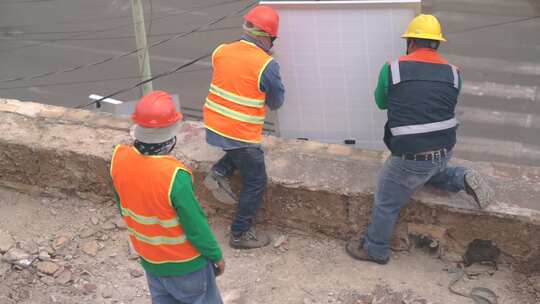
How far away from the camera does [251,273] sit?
208 inches

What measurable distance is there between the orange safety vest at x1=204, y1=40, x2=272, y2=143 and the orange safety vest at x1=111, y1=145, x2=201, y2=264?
1406 mm

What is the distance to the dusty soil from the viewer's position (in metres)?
5.00

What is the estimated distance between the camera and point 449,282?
5082 millimetres

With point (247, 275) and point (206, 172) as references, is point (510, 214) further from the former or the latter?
point (206, 172)

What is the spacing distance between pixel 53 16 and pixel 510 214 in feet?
51.8

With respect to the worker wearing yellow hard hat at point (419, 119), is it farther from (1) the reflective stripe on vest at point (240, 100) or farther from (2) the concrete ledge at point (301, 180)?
(1) the reflective stripe on vest at point (240, 100)

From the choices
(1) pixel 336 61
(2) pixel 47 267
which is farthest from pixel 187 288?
(1) pixel 336 61

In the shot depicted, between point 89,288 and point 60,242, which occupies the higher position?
point 60,242

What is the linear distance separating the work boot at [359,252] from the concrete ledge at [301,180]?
0.12 metres

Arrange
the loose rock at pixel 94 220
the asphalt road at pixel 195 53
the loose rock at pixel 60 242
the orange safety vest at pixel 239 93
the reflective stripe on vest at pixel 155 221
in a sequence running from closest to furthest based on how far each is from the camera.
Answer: the reflective stripe on vest at pixel 155 221 → the orange safety vest at pixel 239 93 → the loose rock at pixel 60 242 → the loose rock at pixel 94 220 → the asphalt road at pixel 195 53

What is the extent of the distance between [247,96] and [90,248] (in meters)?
1.87

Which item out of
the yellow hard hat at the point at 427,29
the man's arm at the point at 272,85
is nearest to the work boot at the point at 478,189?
the yellow hard hat at the point at 427,29

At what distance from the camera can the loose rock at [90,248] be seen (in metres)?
5.53

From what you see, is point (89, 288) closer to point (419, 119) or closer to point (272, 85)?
point (272, 85)
